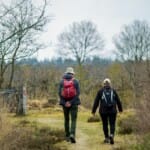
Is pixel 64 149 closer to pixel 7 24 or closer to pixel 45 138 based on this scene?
pixel 45 138

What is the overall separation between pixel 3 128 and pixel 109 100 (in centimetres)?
302

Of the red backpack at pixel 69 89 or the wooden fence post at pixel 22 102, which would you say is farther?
the wooden fence post at pixel 22 102

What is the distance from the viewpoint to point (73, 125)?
46.9 feet

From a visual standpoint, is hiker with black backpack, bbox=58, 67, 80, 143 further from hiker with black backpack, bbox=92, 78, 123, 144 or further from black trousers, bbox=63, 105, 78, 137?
hiker with black backpack, bbox=92, 78, 123, 144

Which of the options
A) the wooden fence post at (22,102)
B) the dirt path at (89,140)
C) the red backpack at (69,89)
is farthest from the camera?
the wooden fence post at (22,102)

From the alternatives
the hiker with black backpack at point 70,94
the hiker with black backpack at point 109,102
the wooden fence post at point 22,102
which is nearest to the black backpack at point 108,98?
the hiker with black backpack at point 109,102

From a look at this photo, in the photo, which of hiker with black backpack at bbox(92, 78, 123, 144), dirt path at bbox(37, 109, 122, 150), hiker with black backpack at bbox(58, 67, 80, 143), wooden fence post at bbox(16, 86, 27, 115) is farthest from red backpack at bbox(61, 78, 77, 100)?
wooden fence post at bbox(16, 86, 27, 115)

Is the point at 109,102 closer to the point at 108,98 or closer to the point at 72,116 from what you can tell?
the point at 108,98

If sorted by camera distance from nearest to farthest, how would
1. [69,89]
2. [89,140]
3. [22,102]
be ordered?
[69,89]
[89,140]
[22,102]

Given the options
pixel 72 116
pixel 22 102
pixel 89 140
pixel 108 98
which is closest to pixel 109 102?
pixel 108 98

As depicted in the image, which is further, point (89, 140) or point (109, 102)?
point (89, 140)

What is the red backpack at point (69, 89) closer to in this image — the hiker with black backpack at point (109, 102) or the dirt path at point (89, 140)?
the hiker with black backpack at point (109, 102)

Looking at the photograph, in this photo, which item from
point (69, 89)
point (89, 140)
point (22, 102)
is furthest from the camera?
point (22, 102)

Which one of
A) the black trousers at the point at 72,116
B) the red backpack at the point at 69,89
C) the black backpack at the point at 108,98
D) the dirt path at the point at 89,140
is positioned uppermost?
the red backpack at the point at 69,89
